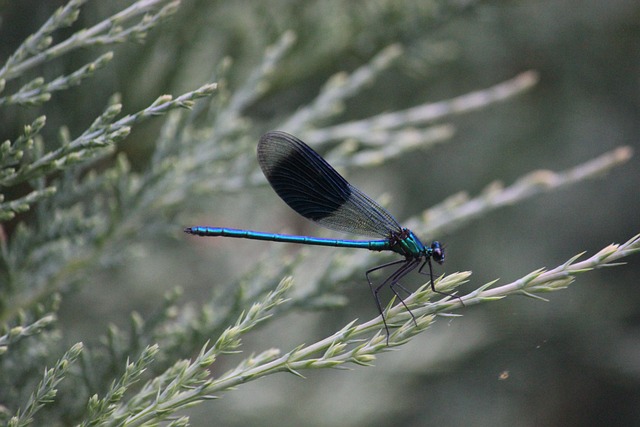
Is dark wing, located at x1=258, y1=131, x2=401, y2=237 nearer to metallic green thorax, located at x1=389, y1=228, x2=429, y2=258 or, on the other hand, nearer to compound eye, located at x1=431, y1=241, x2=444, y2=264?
metallic green thorax, located at x1=389, y1=228, x2=429, y2=258

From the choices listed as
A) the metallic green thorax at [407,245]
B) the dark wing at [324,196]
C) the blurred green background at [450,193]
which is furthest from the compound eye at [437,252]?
the blurred green background at [450,193]

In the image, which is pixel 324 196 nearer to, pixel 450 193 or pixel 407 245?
pixel 407 245

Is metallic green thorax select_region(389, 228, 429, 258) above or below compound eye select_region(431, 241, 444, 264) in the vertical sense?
above

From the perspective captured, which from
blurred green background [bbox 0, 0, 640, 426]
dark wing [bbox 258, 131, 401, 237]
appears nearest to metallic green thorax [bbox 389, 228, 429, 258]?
dark wing [bbox 258, 131, 401, 237]

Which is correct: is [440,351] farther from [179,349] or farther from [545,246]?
[179,349]

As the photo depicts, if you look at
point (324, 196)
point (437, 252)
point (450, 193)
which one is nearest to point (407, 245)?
point (437, 252)

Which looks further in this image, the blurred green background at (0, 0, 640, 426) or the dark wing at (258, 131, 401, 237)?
the blurred green background at (0, 0, 640, 426)
